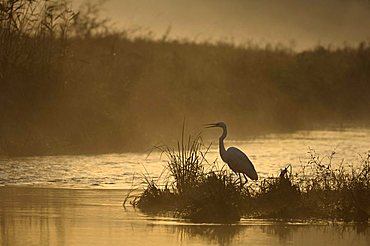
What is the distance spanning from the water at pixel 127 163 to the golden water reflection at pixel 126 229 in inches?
112

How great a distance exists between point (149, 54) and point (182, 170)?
1536cm

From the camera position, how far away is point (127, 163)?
20375 mm

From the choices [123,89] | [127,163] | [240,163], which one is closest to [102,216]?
[240,163]

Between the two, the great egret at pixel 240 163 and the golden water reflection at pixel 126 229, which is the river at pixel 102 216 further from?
the great egret at pixel 240 163

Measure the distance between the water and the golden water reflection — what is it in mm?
2843

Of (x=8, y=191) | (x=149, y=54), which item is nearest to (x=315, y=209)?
(x=8, y=191)

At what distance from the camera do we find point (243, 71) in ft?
113

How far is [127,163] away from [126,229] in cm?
836

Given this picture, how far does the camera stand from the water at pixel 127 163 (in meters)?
17.3

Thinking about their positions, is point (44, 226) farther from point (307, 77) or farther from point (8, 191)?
point (307, 77)

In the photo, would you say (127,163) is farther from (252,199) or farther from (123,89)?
(252,199)

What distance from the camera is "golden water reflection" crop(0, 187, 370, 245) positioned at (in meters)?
11.2

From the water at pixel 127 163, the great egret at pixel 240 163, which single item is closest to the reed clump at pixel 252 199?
the great egret at pixel 240 163

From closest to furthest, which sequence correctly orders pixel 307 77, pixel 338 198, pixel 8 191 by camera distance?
pixel 338 198 → pixel 8 191 → pixel 307 77
